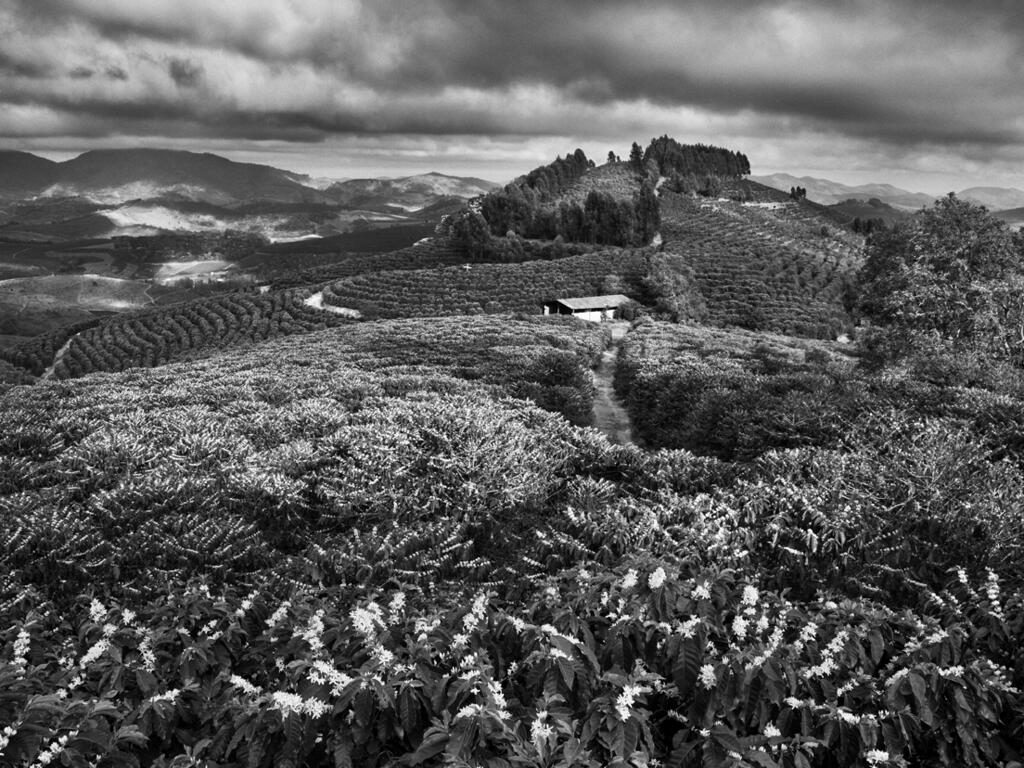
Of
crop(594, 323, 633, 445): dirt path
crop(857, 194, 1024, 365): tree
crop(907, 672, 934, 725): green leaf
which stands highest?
crop(857, 194, 1024, 365): tree

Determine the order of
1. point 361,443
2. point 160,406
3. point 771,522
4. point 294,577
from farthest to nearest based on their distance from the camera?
1. point 160,406
2. point 361,443
3. point 771,522
4. point 294,577

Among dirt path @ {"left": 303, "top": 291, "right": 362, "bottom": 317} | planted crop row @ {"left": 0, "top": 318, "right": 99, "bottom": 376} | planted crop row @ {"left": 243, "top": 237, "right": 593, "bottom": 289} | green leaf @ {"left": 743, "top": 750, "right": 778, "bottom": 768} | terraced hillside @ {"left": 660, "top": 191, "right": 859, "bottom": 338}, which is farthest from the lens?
planted crop row @ {"left": 243, "top": 237, "right": 593, "bottom": 289}

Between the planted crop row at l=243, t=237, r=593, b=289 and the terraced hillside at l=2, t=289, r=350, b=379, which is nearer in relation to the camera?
the terraced hillside at l=2, t=289, r=350, b=379

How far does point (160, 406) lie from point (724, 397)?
451 inches

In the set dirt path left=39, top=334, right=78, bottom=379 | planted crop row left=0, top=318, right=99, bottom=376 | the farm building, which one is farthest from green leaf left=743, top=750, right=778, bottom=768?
planted crop row left=0, top=318, right=99, bottom=376

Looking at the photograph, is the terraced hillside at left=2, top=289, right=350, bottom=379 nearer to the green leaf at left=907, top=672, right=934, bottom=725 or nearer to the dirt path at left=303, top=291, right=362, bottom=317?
the dirt path at left=303, top=291, right=362, bottom=317

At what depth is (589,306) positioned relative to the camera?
57781 mm

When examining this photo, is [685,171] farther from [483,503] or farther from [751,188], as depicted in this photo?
[483,503]

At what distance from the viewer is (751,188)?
18488 centimetres

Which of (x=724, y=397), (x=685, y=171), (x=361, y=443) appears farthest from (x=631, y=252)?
(x=685, y=171)

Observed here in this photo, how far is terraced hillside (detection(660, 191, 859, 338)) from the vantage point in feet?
197

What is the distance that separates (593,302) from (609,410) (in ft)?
127

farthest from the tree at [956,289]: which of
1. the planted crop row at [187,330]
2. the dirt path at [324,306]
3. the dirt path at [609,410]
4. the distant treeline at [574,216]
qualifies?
the distant treeline at [574,216]

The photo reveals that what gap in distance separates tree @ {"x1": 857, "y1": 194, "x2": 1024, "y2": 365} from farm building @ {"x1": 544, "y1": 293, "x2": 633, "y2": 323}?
97.5 ft
